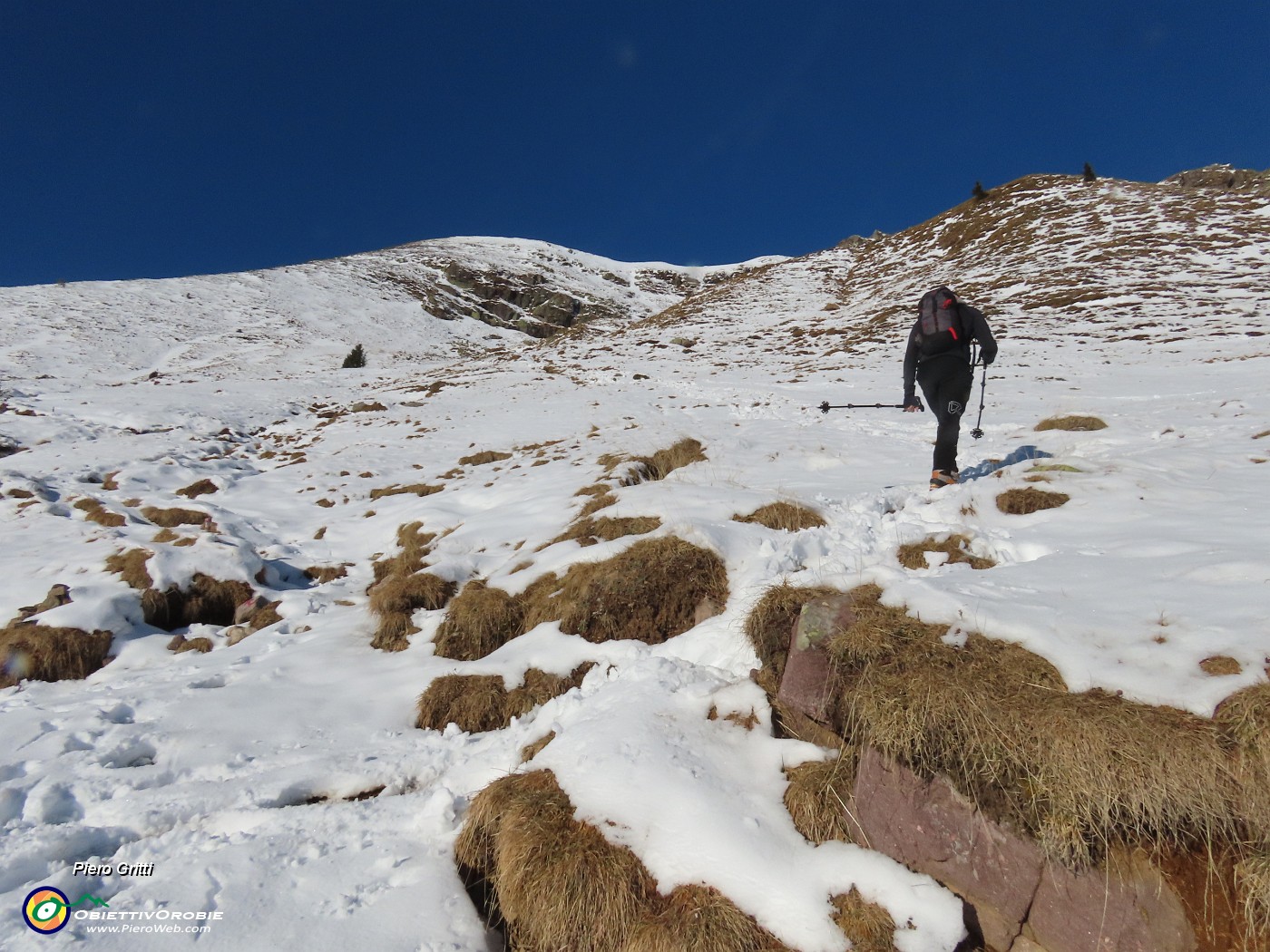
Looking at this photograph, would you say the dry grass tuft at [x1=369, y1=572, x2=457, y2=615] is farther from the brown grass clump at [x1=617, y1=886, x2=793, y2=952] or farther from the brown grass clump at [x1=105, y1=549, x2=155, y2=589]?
the brown grass clump at [x1=617, y1=886, x2=793, y2=952]

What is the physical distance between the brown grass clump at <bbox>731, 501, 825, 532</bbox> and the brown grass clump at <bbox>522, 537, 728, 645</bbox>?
1125 millimetres

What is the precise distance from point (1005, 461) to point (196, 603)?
11390 millimetres

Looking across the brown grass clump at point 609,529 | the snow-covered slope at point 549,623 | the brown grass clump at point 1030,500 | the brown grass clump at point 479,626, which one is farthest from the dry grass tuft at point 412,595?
the brown grass clump at point 1030,500

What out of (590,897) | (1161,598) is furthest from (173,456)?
(1161,598)

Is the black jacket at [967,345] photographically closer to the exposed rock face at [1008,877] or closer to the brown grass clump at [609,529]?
the brown grass clump at [609,529]

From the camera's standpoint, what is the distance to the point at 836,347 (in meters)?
27.1

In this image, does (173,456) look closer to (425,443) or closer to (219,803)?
(425,443)

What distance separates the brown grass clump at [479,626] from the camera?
599 centimetres

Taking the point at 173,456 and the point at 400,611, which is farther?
the point at 173,456

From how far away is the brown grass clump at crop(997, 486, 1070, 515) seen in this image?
19.4ft

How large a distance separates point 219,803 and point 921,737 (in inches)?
179

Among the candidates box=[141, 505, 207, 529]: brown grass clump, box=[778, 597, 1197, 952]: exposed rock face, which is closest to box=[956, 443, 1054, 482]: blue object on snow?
box=[778, 597, 1197, 952]: exposed rock face

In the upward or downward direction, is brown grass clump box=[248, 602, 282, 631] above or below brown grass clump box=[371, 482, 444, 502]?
below

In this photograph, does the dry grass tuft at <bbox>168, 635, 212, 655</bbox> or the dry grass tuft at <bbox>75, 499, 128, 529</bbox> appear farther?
the dry grass tuft at <bbox>75, 499, 128, 529</bbox>
